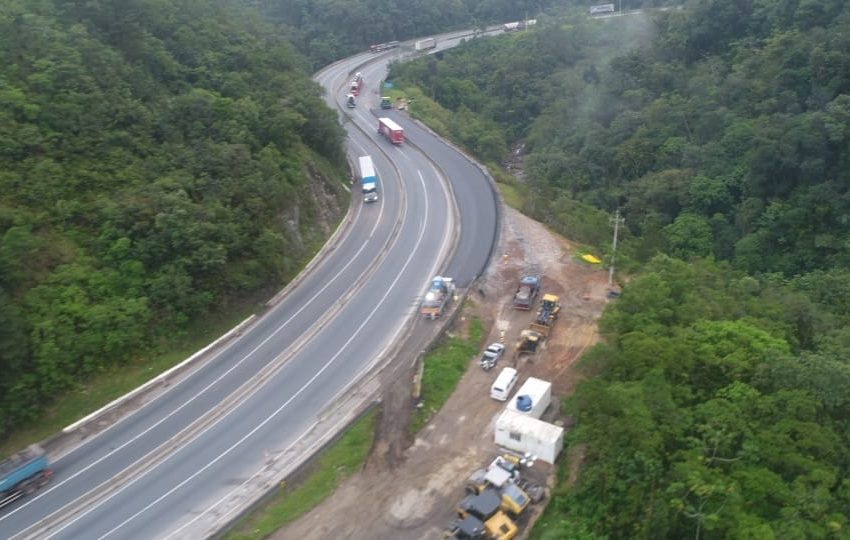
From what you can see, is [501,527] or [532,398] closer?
[501,527]

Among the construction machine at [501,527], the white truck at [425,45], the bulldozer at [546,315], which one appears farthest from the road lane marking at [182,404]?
the white truck at [425,45]

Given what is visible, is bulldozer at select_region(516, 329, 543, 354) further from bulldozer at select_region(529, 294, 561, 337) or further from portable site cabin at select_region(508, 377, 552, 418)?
portable site cabin at select_region(508, 377, 552, 418)

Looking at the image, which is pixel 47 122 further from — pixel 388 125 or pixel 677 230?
pixel 677 230

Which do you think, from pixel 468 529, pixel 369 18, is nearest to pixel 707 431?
pixel 468 529

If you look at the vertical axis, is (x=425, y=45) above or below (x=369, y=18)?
below

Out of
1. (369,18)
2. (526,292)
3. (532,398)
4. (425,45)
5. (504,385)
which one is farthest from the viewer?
(369,18)

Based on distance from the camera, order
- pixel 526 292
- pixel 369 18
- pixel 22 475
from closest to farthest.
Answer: pixel 22 475 < pixel 526 292 < pixel 369 18

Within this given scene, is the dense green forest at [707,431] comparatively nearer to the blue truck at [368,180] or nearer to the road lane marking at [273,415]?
the road lane marking at [273,415]

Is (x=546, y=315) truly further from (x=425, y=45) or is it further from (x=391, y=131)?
(x=425, y=45)
